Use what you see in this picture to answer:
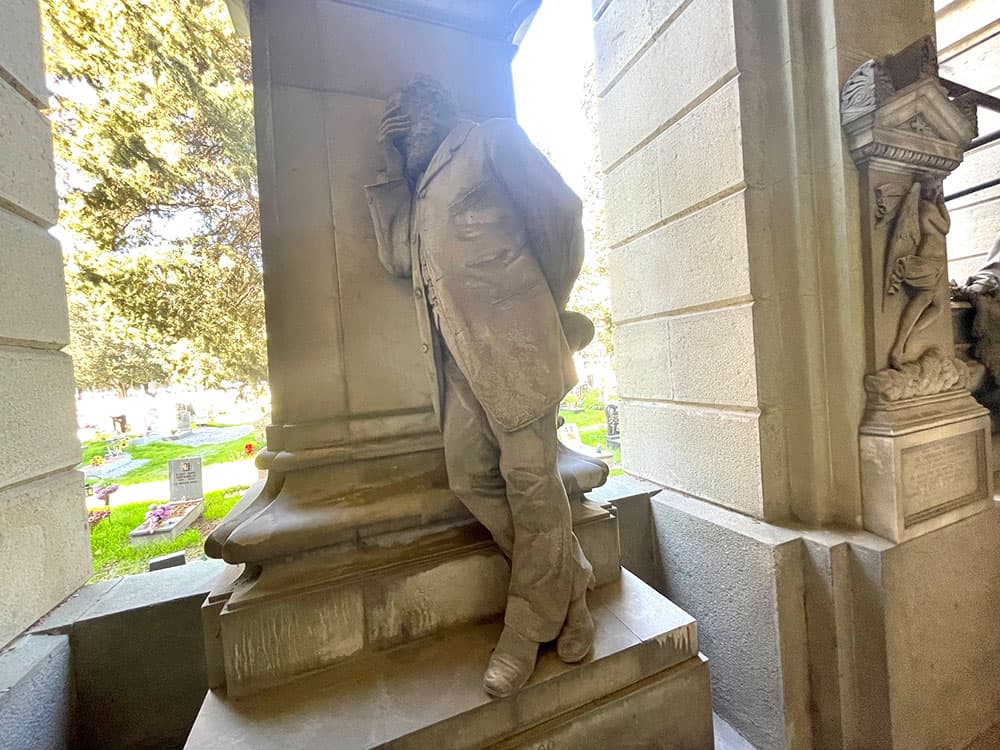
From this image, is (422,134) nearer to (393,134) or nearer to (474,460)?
(393,134)

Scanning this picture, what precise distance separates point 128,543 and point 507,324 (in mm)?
6556

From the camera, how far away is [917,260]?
240cm

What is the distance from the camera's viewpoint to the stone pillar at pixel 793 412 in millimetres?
2289

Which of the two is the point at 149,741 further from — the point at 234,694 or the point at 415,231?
the point at 415,231

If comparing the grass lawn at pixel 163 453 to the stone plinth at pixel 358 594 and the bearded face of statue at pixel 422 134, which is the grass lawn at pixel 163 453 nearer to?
the stone plinth at pixel 358 594

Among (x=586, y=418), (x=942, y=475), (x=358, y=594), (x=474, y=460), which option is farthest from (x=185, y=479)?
(x=942, y=475)

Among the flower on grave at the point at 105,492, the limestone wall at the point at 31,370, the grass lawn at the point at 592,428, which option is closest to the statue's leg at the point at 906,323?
A: the limestone wall at the point at 31,370

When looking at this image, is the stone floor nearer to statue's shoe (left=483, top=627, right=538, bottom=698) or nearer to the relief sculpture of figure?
the relief sculpture of figure

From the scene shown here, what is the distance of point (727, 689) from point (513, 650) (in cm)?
190

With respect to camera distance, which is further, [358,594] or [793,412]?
[793,412]

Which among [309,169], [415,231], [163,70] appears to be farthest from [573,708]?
[163,70]

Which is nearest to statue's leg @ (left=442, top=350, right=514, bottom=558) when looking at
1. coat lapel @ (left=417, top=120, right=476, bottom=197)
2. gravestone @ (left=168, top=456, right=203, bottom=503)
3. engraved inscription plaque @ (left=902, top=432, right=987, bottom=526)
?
coat lapel @ (left=417, top=120, right=476, bottom=197)

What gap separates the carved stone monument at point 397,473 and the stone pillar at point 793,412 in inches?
37.1

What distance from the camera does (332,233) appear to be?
214cm
